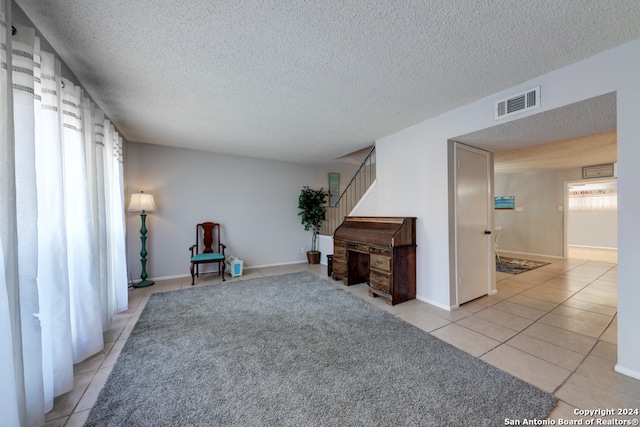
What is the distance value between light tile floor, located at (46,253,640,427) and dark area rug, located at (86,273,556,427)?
13 cm

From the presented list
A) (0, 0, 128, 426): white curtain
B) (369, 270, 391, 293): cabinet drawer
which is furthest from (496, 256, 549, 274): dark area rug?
(0, 0, 128, 426): white curtain

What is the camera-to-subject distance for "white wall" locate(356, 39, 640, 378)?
175 centimetres

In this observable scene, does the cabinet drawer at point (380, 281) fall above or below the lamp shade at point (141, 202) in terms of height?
below

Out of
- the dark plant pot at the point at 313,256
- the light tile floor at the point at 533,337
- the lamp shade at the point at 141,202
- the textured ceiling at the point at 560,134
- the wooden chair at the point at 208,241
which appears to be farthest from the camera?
the dark plant pot at the point at 313,256

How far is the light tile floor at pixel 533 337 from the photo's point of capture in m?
1.58

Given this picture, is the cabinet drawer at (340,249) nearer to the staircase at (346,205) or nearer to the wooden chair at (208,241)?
the staircase at (346,205)

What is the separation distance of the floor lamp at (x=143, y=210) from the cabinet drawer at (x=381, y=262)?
3739 millimetres

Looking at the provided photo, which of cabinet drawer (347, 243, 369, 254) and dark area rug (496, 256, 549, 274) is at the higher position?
cabinet drawer (347, 243, 369, 254)

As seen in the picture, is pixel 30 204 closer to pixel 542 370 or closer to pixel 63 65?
pixel 63 65

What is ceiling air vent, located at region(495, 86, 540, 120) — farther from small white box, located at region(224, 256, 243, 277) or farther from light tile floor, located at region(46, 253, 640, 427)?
small white box, located at region(224, 256, 243, 277)

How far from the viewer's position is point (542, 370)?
1.83m

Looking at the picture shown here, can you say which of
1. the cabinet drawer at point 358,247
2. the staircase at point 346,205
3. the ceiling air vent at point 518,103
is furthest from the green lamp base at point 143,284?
the ceiling air vent at point 518,103

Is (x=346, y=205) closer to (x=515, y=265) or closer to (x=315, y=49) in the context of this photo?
(x=515, y=265)

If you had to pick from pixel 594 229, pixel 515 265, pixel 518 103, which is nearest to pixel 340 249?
pixel 518 103
